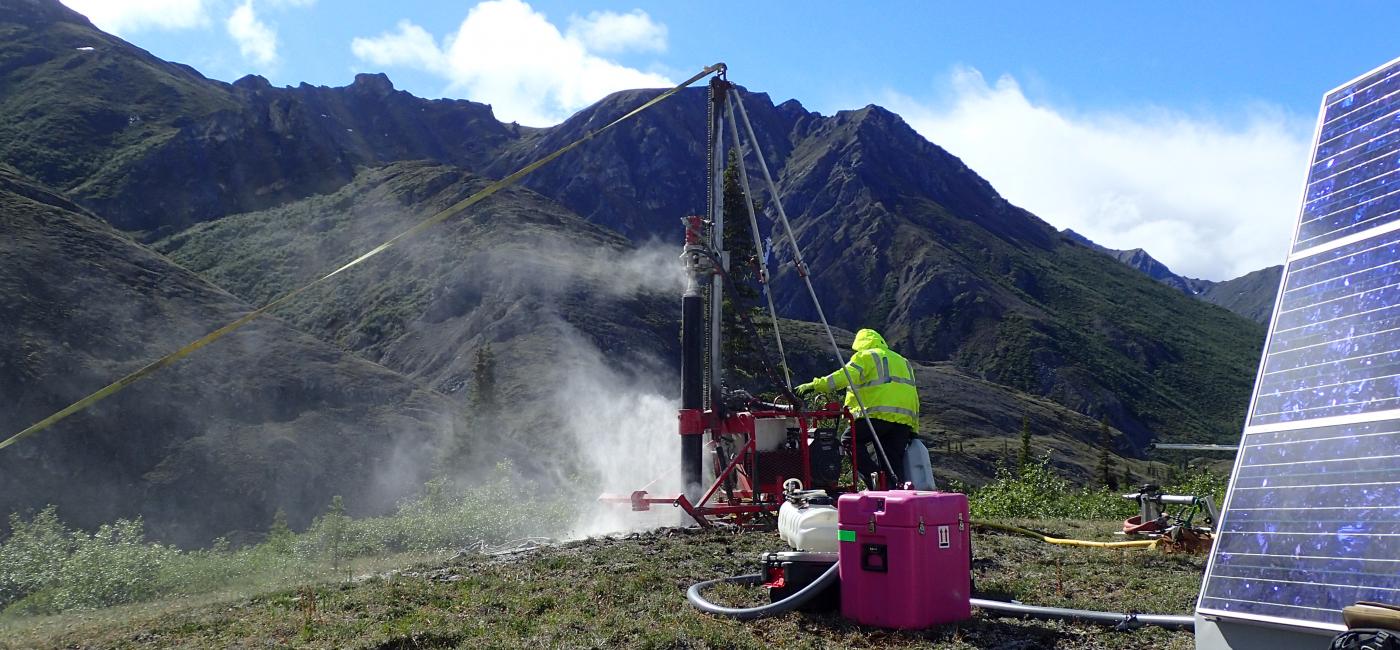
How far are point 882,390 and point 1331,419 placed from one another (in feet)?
21.4

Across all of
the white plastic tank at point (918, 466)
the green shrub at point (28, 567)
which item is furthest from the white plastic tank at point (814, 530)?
the green shrub at point (28, 567)

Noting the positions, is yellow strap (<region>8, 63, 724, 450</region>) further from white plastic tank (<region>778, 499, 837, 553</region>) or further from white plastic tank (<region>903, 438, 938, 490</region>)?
white plastic tank (<region>903, 438, 938, 490</region>)

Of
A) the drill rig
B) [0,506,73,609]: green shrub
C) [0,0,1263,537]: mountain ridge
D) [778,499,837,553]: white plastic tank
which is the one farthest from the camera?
[0,0,1263,537]: mountain ridge

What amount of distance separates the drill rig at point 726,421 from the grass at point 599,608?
160 centimetres

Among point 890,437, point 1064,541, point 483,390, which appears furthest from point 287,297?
point 483,390

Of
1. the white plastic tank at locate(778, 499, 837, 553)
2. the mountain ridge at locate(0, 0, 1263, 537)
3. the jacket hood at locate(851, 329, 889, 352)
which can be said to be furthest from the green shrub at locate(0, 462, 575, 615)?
the jacket hood at locate(851, 329, 889, 352)

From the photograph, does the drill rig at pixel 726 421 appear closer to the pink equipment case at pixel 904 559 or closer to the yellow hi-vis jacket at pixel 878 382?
the yellow hi-vis jacket at pixel 878 382

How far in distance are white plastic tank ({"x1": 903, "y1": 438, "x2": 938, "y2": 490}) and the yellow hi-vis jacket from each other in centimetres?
30

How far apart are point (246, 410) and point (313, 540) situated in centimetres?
3403

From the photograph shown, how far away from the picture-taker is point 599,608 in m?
7.05

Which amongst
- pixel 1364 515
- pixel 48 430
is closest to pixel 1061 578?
pixel 1364 515

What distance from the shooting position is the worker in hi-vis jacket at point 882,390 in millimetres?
10453

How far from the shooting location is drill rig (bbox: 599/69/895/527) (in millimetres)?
12047

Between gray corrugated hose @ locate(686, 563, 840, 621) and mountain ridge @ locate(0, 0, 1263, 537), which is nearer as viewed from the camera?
gray corrugated hose @ locate(686, 563, 840, 621)
